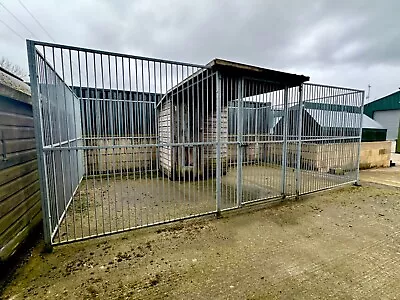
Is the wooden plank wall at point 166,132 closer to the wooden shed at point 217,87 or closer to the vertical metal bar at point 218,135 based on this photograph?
the wooden shed at point 217,87

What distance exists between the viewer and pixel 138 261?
7.14 ft

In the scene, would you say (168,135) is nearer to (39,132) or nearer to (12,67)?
(39,132)

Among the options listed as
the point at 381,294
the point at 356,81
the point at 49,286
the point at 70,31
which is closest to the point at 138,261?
the point at 49,286

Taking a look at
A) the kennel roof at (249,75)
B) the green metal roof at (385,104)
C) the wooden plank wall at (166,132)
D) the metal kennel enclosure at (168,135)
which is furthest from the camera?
the green metal roof at (385,104)

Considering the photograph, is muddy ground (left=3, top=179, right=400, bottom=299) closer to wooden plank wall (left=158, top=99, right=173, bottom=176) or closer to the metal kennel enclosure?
the metal kennel enclosure

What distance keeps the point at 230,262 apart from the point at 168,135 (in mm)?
4477

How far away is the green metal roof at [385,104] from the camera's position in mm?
18875

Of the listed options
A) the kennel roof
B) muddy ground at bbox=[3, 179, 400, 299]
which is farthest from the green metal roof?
muddy ground at bbox=[3, 179, 400, 299]

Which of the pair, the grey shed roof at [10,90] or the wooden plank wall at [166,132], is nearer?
the grey shed roof at [10,90]

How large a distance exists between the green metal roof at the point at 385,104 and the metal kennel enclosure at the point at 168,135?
19968mm

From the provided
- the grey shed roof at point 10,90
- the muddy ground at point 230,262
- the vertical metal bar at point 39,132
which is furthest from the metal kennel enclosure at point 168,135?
the muddy ground at point 230,262

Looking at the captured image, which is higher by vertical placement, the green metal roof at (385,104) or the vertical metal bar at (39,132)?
the green metal roof at (385,104)

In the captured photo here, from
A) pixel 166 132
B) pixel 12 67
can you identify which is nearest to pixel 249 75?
pixel 166 132

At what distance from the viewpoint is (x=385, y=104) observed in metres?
19.9
